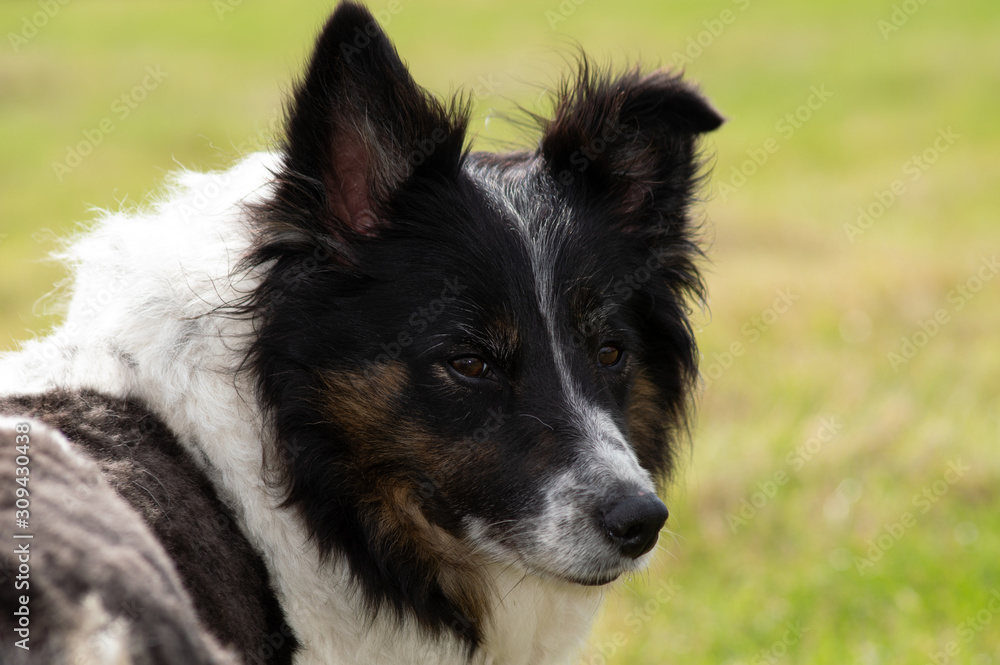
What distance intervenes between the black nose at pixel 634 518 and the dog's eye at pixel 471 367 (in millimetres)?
647

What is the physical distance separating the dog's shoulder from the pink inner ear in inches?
39.0

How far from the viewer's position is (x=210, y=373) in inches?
138

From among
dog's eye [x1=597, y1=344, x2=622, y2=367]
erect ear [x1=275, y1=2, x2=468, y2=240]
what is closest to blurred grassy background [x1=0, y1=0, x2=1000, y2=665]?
erect ear [x1=275, y1=2, x2=468, y2=240]

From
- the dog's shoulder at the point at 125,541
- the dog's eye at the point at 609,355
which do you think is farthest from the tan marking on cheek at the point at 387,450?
the dog's eye at the point at 609,355

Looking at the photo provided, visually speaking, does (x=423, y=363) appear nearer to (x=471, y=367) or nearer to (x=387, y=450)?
(x=471, y=367)

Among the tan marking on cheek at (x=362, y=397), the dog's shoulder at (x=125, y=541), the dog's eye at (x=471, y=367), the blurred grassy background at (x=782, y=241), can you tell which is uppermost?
the dog's shoulder at (x=125, y=541)

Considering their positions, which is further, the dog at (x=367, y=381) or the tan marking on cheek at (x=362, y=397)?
the tan marking on cheek at (x=362, y=397)

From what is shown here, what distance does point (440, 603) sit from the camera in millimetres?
3697

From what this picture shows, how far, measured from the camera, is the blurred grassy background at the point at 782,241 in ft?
18.8

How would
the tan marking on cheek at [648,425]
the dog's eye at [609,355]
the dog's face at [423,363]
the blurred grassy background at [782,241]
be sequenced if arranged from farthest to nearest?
the blurred grassy background at [782,241] → the tan marking on cheek at [648,425] → the dog's eye at [609,355] → the dog's face at [423,363]

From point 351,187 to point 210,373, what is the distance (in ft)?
2.75

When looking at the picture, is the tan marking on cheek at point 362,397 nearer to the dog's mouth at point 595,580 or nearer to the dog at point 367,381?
the dog at point 367,381

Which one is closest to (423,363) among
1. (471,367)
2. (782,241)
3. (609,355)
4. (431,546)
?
(471,367)

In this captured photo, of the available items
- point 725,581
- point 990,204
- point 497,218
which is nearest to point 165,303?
point 497,218
